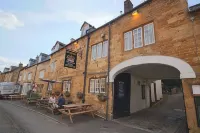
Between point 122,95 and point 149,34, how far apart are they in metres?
4.67

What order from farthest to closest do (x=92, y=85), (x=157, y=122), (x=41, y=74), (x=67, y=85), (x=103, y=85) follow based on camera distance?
(x=41, y=74)
(x=67, y=85)
(x=92, y=85)
(x=103, y=85)
(x=157, y=122)

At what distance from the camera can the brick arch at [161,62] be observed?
525 cm

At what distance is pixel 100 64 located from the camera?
9.33 metres

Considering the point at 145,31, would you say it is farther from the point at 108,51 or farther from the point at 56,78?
the point at 56,78

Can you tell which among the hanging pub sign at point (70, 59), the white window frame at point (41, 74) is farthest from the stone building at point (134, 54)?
the white window frame at point (41, 74)

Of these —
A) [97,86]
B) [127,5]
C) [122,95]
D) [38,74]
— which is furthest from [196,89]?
[38,74]

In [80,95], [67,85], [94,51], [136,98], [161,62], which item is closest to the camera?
[161,62]

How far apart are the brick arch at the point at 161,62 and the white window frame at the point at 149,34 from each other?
3.24 ft

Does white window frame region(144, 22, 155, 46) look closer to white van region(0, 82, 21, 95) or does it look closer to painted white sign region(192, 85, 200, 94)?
painted white sign region(192, 85, 200, 94)

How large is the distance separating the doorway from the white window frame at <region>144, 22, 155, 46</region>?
131 inches

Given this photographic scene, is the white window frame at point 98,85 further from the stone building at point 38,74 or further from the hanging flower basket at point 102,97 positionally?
the stone building at point 38,74

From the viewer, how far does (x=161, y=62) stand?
19.9 ft

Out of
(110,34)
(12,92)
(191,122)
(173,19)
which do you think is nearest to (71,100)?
(110,34)

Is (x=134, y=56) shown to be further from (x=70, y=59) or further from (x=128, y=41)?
(x=70, y=59)
